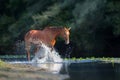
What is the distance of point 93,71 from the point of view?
7.01 meters

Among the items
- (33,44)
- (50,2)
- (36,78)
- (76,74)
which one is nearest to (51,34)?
(33,44)

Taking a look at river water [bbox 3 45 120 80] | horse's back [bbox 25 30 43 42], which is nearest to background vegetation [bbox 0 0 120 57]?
horse's back [bbox 25 30 43 42]

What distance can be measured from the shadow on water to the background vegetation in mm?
9660

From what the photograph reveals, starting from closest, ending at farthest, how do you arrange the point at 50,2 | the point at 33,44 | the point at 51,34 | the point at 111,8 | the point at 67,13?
the point at 51,34 → the point at 33,44 → the point at 111,8 → the point at 67,13 → the point at 50,2

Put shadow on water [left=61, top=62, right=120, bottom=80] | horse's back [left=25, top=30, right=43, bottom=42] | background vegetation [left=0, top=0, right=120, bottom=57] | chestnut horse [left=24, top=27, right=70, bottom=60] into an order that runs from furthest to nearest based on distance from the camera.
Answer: background vegetation [left=0, top=0, right=120, bottom=57], horse's back [left=25, top=30, right=43, bottom=42], chestnut horse [left=24, top=27, right=70, bottom=60], shadow on water [left=61, top=62, right=120, bottom=80]

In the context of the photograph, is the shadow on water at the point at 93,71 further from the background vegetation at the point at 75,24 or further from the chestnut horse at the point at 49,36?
the background vegetation at the point at 75,24

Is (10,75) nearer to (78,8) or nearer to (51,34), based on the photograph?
(51,34)

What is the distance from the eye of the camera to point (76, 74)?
6.92m

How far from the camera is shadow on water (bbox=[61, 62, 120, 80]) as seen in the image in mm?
6586

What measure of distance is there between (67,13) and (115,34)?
7.95ft

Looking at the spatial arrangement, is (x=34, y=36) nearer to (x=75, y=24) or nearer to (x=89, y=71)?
(x=75, y=24)

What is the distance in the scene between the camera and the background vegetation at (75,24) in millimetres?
17672

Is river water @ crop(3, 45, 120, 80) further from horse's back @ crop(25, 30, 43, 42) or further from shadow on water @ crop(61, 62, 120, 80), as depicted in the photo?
horse's back @ crop(25, 30, 43, 42)

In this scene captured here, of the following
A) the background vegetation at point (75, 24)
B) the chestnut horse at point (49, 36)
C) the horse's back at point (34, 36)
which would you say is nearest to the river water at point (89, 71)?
the chestnut horse at point (49, 36)
